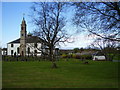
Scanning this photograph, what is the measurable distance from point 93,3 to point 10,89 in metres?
8.05

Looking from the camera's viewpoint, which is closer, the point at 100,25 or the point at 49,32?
the point at 100,25

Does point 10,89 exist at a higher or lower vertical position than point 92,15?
lower

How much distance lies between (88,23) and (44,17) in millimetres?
23154

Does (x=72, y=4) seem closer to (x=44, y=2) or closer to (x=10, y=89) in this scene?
(x=10, y=89)

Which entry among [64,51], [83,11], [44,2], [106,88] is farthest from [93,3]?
[64,51]

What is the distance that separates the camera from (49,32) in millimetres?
36312

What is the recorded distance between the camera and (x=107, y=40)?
513 inches

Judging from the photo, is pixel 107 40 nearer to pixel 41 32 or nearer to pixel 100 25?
pixel 100 25

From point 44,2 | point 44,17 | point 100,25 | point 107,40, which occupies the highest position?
point 44,2

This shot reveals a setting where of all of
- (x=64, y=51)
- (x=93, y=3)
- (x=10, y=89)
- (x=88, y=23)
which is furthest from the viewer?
(x=64, y=51)

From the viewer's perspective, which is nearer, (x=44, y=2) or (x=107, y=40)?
(x=107, y=40)

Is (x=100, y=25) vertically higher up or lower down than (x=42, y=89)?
higher up

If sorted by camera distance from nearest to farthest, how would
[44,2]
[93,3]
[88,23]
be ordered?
[93,3] → [88,23] → [44,2]

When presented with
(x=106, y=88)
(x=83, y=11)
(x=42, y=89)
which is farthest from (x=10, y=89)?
(x=83, y=11)
